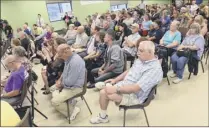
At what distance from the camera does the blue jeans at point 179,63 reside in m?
3.81

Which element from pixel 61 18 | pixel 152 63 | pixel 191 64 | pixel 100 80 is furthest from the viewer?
pixel 61 18

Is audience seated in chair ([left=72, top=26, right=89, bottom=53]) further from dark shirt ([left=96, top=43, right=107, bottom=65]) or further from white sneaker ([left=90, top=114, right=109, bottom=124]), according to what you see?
white sneaker ([left=90, top=114, right=109, bottom=124])

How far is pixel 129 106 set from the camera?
2.44 m

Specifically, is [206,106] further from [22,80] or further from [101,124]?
[22,80]

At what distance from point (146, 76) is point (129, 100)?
35 cm

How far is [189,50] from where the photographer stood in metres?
3.84

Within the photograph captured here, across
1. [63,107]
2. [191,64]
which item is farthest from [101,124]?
[191,64]

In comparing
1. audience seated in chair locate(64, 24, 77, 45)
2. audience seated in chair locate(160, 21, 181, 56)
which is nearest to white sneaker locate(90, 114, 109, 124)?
audience seated in chair locate(160, 21, 181, 56)

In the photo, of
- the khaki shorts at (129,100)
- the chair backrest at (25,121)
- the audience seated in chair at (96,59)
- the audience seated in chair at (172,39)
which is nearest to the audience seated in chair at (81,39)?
the audience seated in chair at (96,59)

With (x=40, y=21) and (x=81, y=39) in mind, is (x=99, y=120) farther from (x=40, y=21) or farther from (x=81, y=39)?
(x=40, y=21)

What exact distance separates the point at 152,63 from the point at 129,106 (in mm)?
544

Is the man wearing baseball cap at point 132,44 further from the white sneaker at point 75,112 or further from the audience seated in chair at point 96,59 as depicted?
the white sneaker at point 75,112

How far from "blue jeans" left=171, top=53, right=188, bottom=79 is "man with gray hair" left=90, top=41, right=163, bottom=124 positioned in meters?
1.51

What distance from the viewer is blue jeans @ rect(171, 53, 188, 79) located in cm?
381
